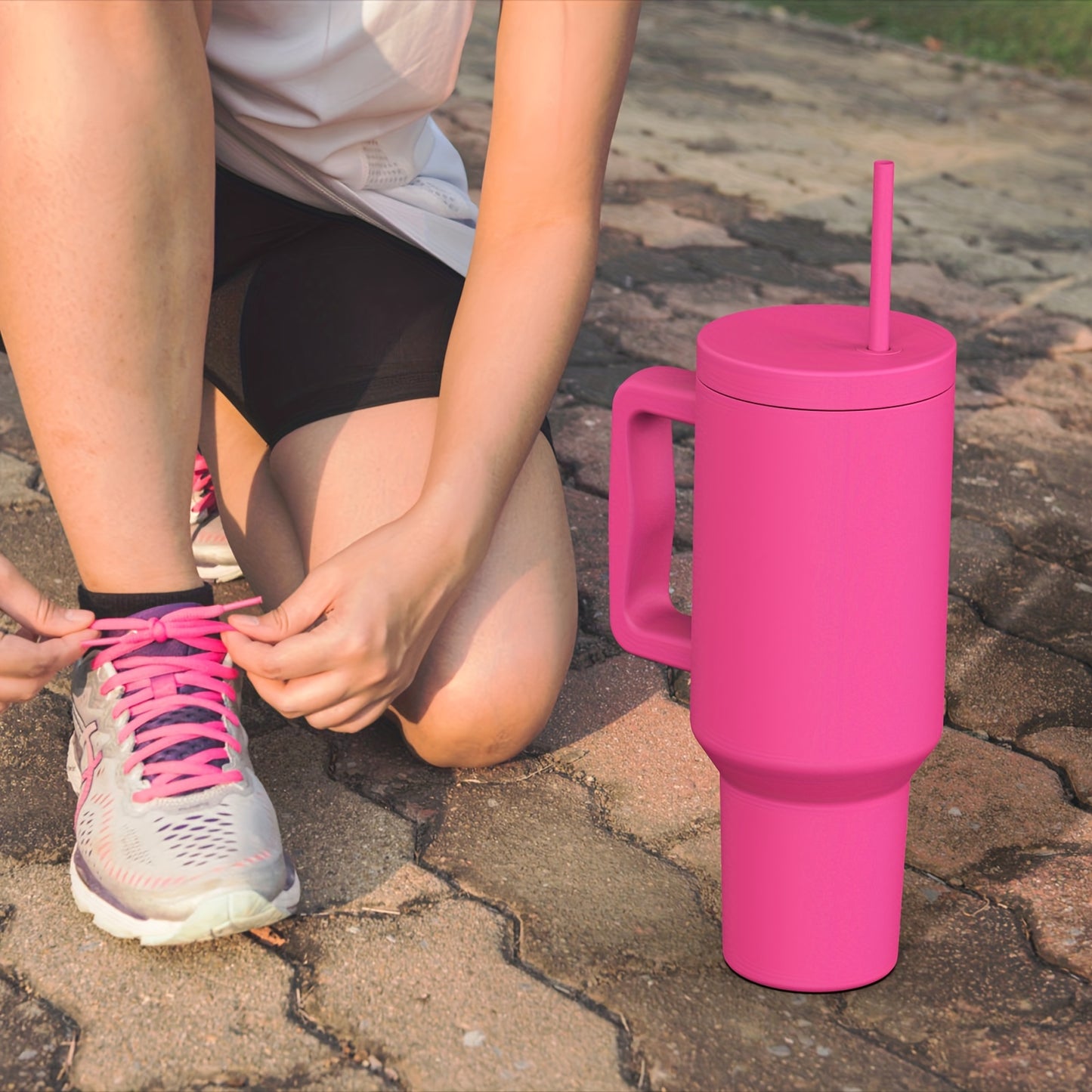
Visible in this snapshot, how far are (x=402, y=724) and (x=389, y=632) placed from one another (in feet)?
0.76

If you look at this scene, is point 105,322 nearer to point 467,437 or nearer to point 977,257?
point 467,437

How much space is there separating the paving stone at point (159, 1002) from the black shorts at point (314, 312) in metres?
0.55

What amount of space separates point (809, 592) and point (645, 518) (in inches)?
7.5

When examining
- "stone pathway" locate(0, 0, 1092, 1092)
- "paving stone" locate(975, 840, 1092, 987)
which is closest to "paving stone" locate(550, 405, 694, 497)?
"stone pathway" locate(0, 0, 1092, 1092)

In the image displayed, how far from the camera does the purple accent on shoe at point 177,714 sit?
47.4 inches

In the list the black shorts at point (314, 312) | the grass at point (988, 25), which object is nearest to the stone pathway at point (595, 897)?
the black shorts at point (314, 312)

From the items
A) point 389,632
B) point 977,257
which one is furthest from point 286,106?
point 977,257

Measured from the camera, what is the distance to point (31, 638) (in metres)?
1.24

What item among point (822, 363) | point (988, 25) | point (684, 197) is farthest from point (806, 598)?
point (988, 25)

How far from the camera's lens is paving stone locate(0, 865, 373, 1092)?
1.04 metres

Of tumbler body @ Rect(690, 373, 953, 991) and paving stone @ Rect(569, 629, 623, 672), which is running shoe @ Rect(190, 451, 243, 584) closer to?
paving stone @ Rect(569, 629, 623, 672)

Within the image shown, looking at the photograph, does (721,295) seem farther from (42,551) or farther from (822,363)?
(822,363)

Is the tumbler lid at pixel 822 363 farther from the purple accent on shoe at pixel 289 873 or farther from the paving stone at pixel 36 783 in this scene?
the paving stone at pixel 36 783

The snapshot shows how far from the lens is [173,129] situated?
1203mm
